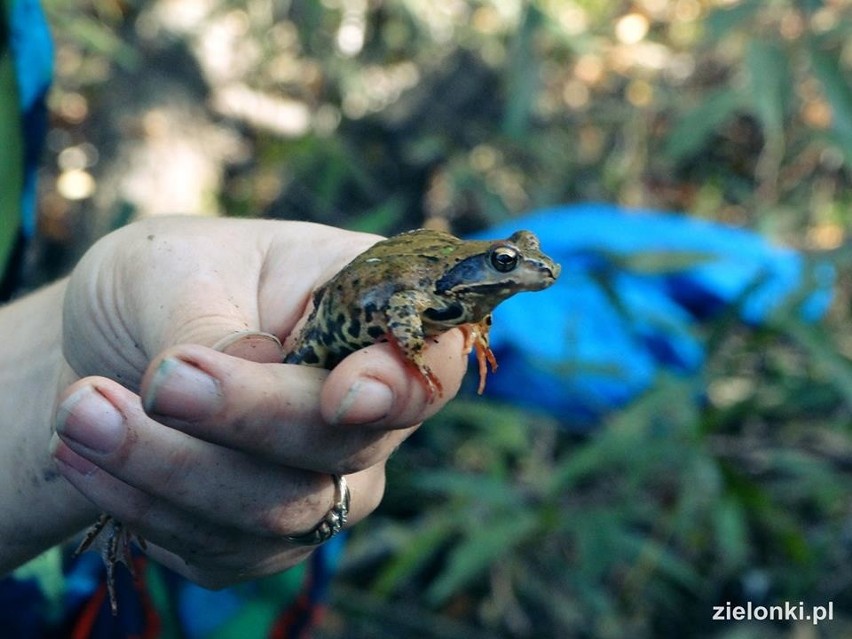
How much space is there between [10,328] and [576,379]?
211 centimetres

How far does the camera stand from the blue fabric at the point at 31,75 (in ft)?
7.57

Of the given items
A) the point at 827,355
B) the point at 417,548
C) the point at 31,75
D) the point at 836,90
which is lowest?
the point at 417,548

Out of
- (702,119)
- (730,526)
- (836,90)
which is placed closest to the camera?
(836,90)

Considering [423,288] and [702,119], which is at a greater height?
[423,288]

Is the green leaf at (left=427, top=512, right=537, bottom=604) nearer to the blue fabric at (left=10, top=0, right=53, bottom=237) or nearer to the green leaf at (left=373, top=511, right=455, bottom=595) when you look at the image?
the green leaf at (left=373, top=511, right=455, bottom=595)

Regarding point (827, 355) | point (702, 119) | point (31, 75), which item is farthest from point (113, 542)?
point (702, 119)

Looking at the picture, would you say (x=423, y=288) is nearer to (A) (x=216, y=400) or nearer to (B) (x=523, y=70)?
(A) (x=216, y=400)

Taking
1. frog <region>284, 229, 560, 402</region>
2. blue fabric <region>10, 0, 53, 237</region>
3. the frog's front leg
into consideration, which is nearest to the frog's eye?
frog <region>284, 229, 560, 402</region>

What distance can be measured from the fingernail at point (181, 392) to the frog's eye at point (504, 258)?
431 millimetres

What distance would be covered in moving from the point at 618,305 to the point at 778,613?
1.09 m

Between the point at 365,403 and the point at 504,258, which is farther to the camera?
the point at 504,258

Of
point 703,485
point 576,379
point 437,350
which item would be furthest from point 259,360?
point 576,379

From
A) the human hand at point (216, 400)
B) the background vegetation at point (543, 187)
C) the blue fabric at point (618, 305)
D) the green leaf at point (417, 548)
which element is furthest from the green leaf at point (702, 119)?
the human hand at point (216, 400)

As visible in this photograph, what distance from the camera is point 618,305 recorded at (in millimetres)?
3203
